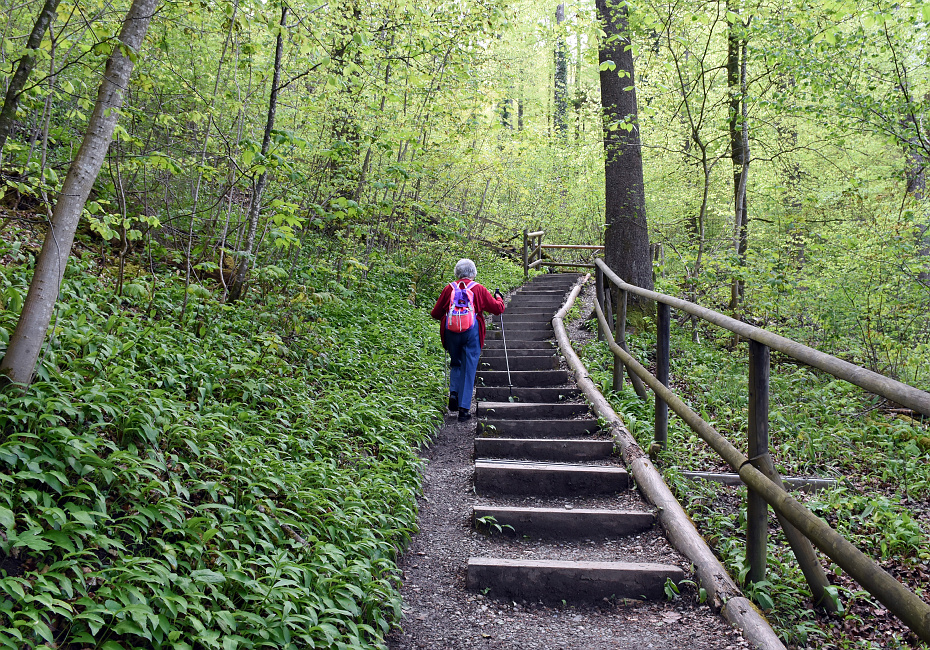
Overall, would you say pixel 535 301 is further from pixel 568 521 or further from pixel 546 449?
pixel 568 521

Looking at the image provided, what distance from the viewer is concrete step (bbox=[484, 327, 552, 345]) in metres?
9.43

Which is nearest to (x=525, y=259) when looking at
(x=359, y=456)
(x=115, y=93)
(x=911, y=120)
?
(x=911, y=120)

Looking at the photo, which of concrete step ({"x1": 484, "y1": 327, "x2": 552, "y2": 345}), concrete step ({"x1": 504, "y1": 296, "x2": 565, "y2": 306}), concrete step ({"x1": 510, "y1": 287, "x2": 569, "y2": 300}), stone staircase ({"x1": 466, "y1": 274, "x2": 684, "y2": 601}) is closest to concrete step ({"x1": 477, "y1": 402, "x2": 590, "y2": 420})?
stone staircase ({"x1": 466, "y1": 274, "x2": 684, "y2": 601})

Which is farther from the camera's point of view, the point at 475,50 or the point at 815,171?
the point at 815,171

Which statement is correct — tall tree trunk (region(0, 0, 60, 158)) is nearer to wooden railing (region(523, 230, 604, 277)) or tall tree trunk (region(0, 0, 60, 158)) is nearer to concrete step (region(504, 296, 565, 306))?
concrete step (region(504, 296, 565, 306))

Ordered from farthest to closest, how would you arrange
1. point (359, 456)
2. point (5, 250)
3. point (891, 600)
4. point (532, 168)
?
point (532, 168), point (5, 250), point (359, 456), point (891, 600)

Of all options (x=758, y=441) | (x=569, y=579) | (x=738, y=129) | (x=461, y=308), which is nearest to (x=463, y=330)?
(x=461, y=308)

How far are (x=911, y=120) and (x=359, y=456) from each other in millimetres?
7875

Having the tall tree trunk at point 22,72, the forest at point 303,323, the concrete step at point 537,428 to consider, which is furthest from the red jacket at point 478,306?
the tall tree trunk at point 22,72

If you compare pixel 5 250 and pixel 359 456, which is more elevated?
pixel 5 250

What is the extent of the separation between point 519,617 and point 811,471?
333cm

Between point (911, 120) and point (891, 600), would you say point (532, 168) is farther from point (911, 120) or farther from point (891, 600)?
point (891, 600)

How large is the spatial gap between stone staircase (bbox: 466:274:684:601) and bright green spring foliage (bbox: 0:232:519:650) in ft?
2.14

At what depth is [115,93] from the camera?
3383mm
